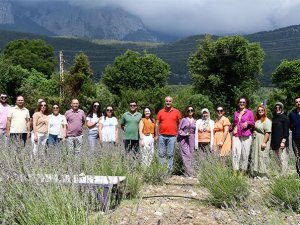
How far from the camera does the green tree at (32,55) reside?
63.6m

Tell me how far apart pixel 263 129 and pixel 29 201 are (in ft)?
18.8

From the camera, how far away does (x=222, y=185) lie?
18.9 feet

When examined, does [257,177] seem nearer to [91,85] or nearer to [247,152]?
[247,152]

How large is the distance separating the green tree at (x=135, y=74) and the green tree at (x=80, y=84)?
2508cm

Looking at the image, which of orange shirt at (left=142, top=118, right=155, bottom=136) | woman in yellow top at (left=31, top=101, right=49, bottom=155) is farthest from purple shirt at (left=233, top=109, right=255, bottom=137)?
woman in yellow top at (left=31, top=101, right=49, bottom=155)

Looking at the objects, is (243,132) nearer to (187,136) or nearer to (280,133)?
(280,133)

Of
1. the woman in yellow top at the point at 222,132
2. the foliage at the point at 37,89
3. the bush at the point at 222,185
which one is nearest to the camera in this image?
the bush at the point at 222,185

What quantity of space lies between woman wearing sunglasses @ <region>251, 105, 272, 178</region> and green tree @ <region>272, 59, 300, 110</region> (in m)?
41.0

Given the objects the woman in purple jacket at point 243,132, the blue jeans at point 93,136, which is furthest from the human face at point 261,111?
the blue jeans at point 93,136

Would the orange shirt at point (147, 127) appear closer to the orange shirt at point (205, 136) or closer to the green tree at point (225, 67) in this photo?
the orange shirt at point (205, 136)

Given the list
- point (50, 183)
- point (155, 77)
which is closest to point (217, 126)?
point (50, 183)

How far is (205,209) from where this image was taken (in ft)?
18.9

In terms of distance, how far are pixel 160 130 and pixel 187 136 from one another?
0.59m

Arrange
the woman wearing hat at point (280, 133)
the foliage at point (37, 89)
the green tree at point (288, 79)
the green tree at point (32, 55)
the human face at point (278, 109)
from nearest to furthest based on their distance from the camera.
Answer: the woman wearing hat at point (280, 133)
the human face at point (278, 109)
the foliage at point (37, 89)
the green tree at point (288, 79)
the green tree at point (32, 55)
